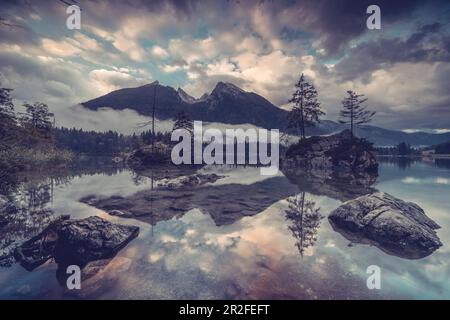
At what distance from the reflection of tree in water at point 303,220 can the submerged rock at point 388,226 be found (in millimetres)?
786

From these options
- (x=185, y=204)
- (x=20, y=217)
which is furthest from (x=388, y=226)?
(x=20, y=217)

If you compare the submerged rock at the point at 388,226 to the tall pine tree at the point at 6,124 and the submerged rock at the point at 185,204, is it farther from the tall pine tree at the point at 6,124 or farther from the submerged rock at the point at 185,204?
the tall pine tree at the point at 6,124

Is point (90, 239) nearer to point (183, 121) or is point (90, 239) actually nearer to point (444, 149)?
point (183, 121)

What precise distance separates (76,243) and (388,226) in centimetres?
981

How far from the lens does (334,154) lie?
124 feet

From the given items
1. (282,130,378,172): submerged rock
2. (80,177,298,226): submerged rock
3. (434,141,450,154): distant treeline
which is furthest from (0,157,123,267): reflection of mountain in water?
(434,141,450,154): distant treeline

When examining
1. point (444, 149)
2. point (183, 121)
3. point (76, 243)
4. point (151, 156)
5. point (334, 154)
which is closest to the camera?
point (76, 243)

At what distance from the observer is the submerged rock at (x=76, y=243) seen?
5.42 m

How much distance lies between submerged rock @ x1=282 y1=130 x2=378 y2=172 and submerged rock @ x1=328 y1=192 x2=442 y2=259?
93.3 ft

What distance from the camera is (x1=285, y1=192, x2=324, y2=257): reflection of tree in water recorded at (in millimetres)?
6734

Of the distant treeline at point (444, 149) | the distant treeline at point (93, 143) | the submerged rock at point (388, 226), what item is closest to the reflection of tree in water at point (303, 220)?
the submerged rock at point (388, 226)

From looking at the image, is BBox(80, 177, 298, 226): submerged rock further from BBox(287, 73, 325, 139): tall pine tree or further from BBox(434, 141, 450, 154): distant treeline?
BBox(434, 141, 450, 154): distant treeline
